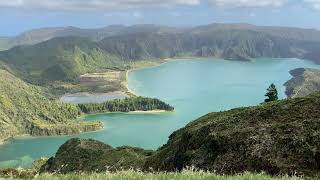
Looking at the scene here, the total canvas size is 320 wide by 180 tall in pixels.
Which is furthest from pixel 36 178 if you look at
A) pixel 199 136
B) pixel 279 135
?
pixel 199 136

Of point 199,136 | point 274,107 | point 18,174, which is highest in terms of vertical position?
point 18,174

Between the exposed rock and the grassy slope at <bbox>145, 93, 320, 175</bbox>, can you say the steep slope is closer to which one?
the grassy slope at <bbox>145, 93, 320, 175</bbox>

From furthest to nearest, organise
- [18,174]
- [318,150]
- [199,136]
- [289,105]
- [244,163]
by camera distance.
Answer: [199,136] < [289,105] < [244,163] < [318,150] < [18,174]

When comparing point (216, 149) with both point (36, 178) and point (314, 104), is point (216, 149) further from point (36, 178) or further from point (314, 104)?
point (36, 178)

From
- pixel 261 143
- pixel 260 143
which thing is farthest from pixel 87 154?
pixel 261 143

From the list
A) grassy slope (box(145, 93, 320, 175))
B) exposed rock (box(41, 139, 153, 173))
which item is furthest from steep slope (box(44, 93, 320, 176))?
exposed rock (box(41, 139, 153, 173))

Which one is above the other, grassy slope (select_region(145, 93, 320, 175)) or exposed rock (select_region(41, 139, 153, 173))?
grassy slope (select_region(145, 93, 320, 175))

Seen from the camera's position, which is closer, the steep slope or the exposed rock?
the steep slope

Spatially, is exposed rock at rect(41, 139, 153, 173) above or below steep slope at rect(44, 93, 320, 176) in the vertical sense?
below

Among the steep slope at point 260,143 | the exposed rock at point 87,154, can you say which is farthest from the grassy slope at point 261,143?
the exposed rock at point 87,154
